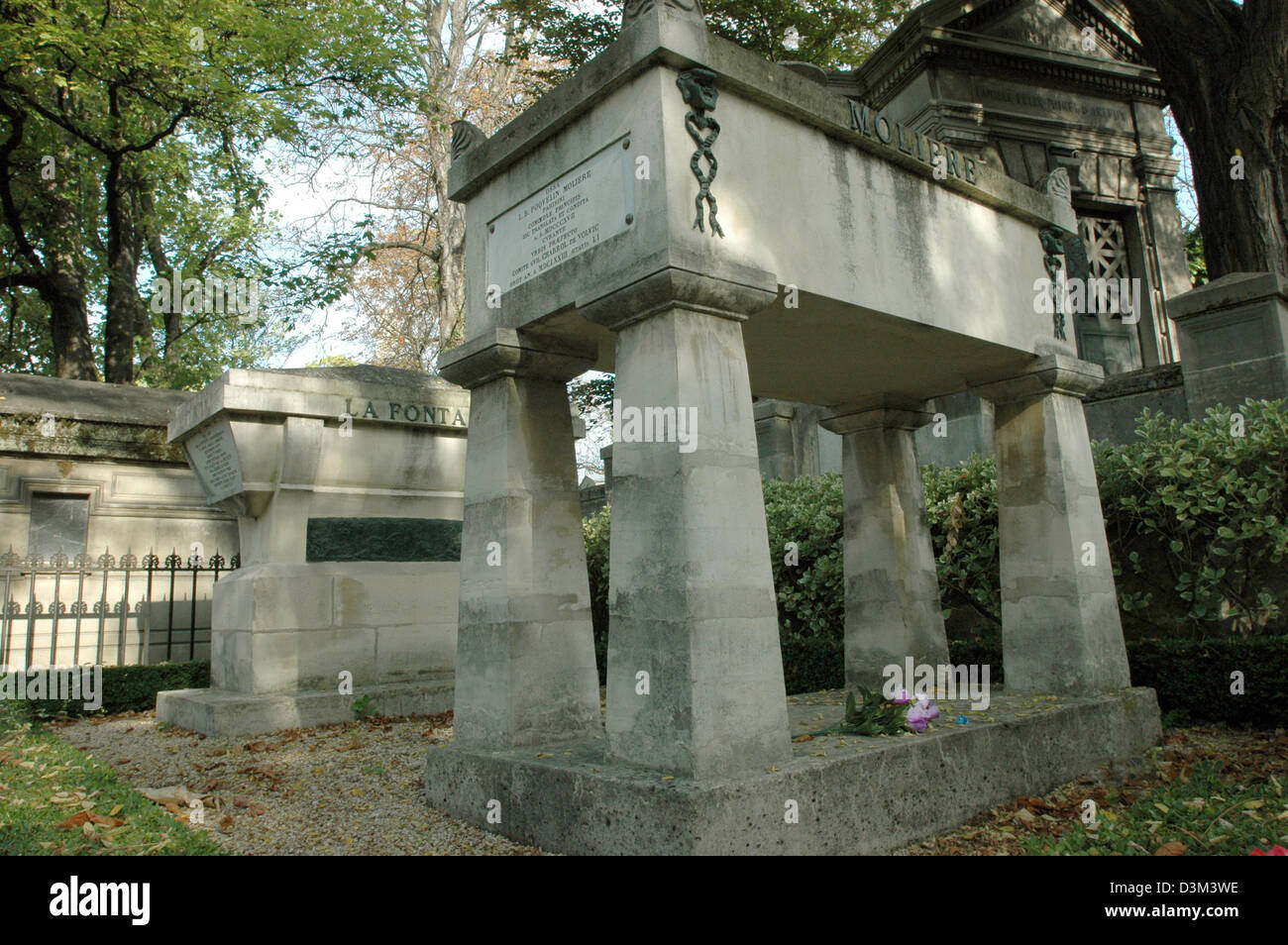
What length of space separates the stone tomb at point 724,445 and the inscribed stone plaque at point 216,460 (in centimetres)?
351

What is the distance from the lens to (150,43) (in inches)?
549

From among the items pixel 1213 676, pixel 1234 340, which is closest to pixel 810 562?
pixel 1213 676

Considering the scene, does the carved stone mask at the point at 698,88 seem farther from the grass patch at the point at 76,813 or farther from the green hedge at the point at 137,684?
the green hedge at the point at 137,684

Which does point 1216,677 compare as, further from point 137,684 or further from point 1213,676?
point 137,684

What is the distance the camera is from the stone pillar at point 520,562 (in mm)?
5109

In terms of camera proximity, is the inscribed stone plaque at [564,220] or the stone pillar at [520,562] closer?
the inscribed stone plaque at [564,220]

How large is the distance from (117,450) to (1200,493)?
36.3ft

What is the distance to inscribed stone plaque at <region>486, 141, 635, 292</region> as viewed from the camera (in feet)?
15.4

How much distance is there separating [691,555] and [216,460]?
5.97 meters

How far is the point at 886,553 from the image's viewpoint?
714 centimetres

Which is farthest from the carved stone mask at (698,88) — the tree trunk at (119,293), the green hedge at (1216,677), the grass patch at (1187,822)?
the tree trunk at (119,293)

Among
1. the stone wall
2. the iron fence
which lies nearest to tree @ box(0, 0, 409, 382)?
the stone wall

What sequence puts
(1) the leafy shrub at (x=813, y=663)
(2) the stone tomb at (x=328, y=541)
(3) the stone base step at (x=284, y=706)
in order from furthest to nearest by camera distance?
(1) the leafy shrub at (x=813, y=663), (2) the stone tomb at (x=328, y=541), (3) the stone base step at (x=284, y=706)

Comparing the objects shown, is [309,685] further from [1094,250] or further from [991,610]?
[1094,250]
